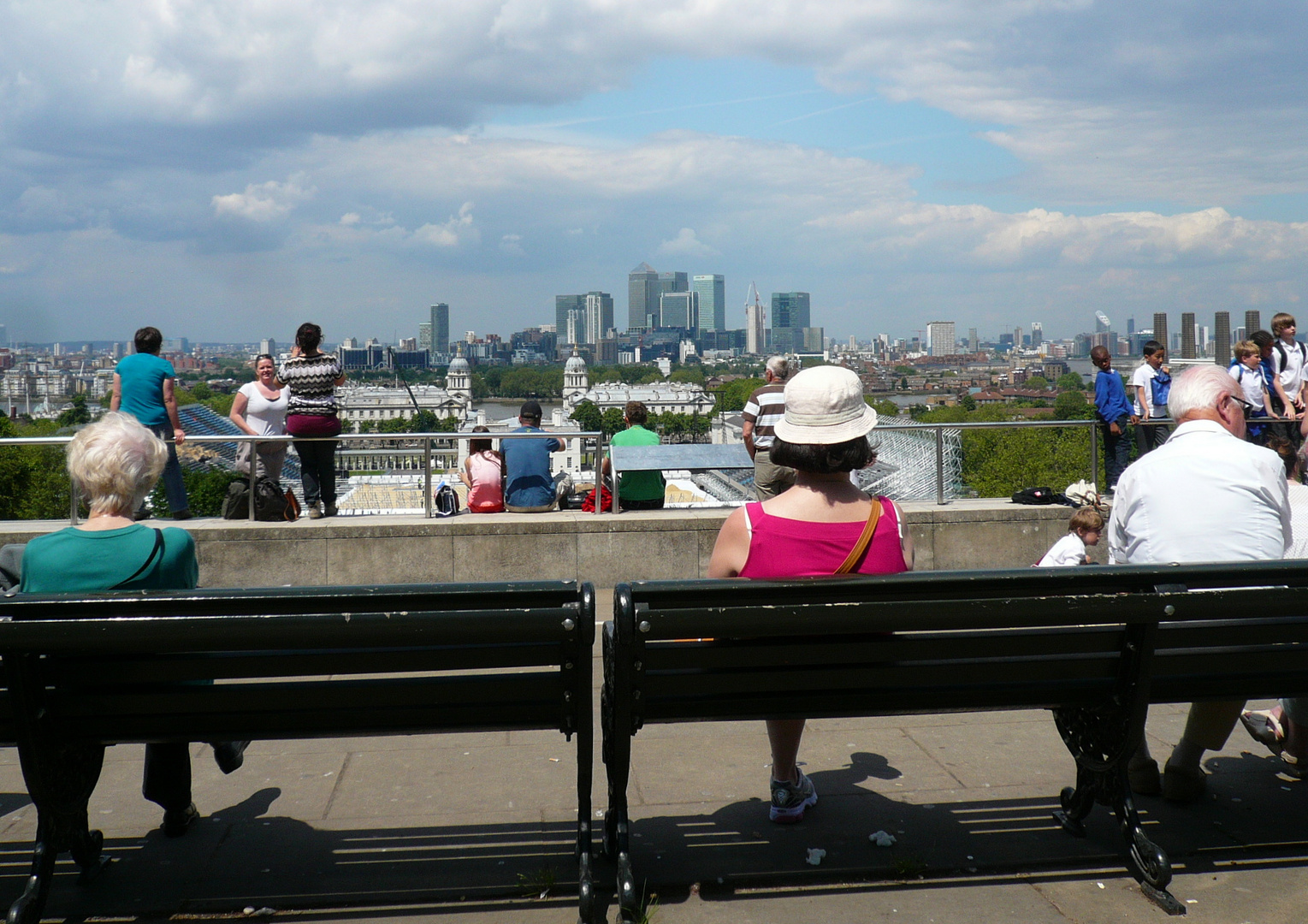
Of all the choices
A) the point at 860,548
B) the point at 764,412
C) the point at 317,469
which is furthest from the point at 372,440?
the point at 860,548

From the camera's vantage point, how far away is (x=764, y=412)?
8.56 m

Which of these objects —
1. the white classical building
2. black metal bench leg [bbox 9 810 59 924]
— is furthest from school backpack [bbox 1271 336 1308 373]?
Answer: the white classical building

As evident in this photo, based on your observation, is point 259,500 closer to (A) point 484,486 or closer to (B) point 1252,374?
(A) point 484,486

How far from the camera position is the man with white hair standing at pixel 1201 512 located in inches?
154

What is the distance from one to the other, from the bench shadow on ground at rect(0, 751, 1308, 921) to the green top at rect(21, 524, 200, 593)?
36.2 inches

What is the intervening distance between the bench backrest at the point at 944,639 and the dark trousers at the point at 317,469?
632cm

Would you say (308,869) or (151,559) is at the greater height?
(151,559)

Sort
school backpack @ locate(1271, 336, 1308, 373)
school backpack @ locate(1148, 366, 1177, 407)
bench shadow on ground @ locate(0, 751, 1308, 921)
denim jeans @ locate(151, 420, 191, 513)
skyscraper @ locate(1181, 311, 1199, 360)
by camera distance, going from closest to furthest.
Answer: bench shadow on ground @ locate(0, 751, 1308, 921)
denim jeans @ locate(151, 420, 191, 513)
school backpack @ locate(1271, 336, 1308, 373)
school backpack @ locate(1148, 366, 1177, 407)
skyscraper @ locate(1181, 311, 1199, 360)

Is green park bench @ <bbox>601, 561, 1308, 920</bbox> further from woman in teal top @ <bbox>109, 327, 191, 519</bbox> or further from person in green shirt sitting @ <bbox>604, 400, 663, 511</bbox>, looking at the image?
woman in teal top @ <bbox>109, 327, 191, 519</bbox>

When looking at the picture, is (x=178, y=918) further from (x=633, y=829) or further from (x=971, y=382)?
(x=971, y=382)

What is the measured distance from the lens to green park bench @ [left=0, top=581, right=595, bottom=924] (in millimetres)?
3002

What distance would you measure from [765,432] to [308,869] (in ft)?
18.1

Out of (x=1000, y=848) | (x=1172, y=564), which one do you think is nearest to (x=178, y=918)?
(x=1000, y=848)

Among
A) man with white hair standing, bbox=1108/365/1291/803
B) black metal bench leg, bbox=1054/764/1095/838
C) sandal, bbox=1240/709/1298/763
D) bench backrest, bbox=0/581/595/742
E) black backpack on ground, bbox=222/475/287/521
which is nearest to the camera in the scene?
bench backrest, bbox=0/581/595/742
